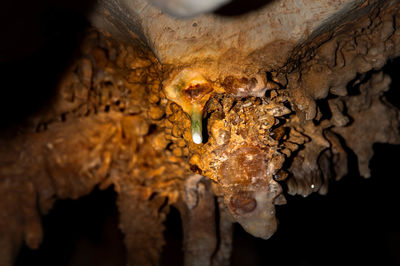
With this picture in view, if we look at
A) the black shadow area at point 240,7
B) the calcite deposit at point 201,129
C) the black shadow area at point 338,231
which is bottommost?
the black shadow area at point 338,231

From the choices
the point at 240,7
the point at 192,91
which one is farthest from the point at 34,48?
the point at 240,7

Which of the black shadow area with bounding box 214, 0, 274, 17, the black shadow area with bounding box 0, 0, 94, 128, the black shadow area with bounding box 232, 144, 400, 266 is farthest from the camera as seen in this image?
the black shadow area with bounding box 232, 144, 400, 266

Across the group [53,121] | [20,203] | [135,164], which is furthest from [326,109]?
[20,203]

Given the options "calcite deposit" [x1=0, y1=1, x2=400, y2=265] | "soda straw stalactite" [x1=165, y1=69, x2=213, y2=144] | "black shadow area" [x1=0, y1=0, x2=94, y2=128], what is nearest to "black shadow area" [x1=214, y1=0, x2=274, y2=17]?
"calcite deposit" [x1=0, y1=1, x2=400, y2=265]

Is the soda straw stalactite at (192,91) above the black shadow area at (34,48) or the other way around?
the other way around

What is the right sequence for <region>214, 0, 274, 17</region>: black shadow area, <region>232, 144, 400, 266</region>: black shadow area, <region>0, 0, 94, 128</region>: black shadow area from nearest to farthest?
<region>214, 0, 274, 17</region>: black shadow area < <region>0, 0, 94, 128</region>: black shadow area < <region>232, 144, 400, 266</region>: black shadow area

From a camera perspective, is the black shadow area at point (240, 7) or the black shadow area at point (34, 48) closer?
the black shadow area at point (240, 7)

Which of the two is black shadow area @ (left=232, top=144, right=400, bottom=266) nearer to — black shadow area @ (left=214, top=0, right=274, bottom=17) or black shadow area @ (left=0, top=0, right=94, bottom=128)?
black shadow area @ (left=0, top=0, right=94, bottom=128)

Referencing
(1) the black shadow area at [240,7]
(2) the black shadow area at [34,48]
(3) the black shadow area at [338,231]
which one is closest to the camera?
(1) the black shadow area at [240,7]

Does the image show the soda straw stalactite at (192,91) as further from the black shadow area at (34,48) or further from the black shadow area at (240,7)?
the black shadow area at (34,48)

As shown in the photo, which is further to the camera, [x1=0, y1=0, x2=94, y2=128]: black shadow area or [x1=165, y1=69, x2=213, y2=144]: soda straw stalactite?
[x1=0, y1=0, x2=94, y2=128]: black shadow area

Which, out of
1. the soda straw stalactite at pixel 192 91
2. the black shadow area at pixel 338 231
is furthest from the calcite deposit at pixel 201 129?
the black shadow area at pixel 338 231
